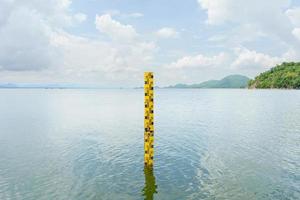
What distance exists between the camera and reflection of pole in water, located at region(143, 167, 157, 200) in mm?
11828

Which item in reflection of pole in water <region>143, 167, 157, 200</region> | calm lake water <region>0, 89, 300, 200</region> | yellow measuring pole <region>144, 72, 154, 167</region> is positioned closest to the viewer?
reflection of pole in water <region>143, 167, 157, 200</region>

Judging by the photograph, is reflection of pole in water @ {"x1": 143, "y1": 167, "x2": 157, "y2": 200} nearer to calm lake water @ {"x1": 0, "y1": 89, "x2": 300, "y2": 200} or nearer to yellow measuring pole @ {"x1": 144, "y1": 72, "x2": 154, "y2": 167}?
calm lake water @ {"x1": 0, "y1": 89, "x2": 300, "y2": 200}

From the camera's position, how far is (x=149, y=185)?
512 inches

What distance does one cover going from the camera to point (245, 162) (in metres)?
16.9

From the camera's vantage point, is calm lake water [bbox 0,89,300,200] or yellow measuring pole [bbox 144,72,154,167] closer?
calm lake water [bbox 0,89,300,200]

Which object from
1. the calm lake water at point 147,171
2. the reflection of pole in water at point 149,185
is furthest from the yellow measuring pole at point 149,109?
the calm lake water at point 147,171

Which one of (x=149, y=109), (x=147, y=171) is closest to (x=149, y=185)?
(x=147, y=171)

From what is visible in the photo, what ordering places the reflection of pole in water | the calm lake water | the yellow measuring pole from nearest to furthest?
the reflection of pole in water, the calm lake water, the yellow measuring pole

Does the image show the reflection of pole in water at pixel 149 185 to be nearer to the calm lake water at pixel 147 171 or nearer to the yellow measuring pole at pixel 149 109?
the calm lake water at pixel 147 171

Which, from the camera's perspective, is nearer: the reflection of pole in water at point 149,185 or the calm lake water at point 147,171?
the reflection of pole in water at point 149,185

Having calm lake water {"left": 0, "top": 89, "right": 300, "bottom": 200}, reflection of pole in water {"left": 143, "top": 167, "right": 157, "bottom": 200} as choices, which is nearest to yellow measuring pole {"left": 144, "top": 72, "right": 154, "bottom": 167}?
reflection of pole in water {"left": 143, "top": 167, "right": 157, "bottom": 200}

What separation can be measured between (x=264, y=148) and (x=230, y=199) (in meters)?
10.9

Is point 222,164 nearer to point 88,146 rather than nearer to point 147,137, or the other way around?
point 147,137

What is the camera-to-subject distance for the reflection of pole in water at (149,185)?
38.8 ft
